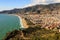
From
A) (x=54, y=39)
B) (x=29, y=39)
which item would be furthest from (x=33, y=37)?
(x=54, y=39)

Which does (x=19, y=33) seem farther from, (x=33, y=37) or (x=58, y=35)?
(x=58, y=35)

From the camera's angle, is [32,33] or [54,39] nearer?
[54,39]

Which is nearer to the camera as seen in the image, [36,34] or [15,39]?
[15,39]

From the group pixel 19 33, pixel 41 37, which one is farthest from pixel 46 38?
pixel 19 33

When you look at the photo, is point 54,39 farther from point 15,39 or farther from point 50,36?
point 15,39

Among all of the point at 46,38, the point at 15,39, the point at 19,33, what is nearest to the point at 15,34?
the point at 19,33

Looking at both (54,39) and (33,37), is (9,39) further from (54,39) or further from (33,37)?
(54,39)

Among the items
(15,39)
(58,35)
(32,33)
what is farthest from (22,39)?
(58,35)
